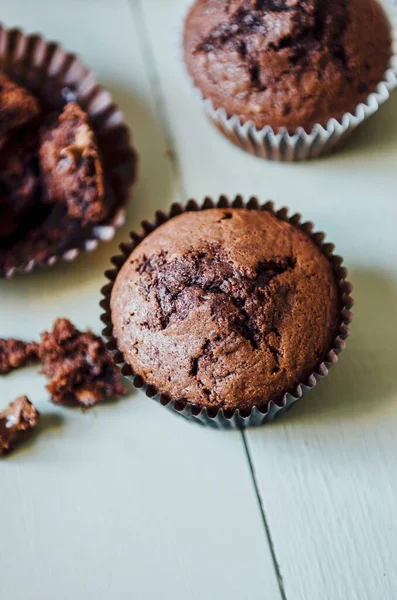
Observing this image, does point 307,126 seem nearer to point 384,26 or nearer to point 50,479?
point 384,26

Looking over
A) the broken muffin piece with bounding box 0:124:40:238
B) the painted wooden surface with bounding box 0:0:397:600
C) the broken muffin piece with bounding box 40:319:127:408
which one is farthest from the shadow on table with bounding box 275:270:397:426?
the broken muffin piece with bounding box 0:124:40:238

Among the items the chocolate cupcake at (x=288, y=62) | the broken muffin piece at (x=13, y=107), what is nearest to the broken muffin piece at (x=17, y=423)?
the broken muffin piece at (x=13, y=107)

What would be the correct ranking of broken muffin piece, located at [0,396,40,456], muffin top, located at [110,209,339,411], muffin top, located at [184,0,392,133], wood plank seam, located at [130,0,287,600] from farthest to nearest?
wood plank seam, located at [130,0,287,600] → muffin top, located at [184,0,392,133] → broken muffin piece, located at [0,396,40,456] → muffin top, located at [110,209,339,411]

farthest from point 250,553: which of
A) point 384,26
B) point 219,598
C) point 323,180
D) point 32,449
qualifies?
point 384,26

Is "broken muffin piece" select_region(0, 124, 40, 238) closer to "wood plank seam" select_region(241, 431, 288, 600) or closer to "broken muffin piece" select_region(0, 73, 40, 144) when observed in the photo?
"broken muffin piece" select_region(0, 73, 40, 144)

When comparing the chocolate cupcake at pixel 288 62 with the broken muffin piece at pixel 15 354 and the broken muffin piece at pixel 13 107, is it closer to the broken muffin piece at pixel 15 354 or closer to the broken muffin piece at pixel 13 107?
the broken muffin piece at pixel 13 107

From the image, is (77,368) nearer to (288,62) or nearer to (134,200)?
(134,200)

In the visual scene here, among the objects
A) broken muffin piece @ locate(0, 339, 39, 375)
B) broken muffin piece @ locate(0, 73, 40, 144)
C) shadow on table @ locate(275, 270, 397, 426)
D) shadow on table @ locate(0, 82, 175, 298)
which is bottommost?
shadow on table @ locate(275, 270, 397, 426)
